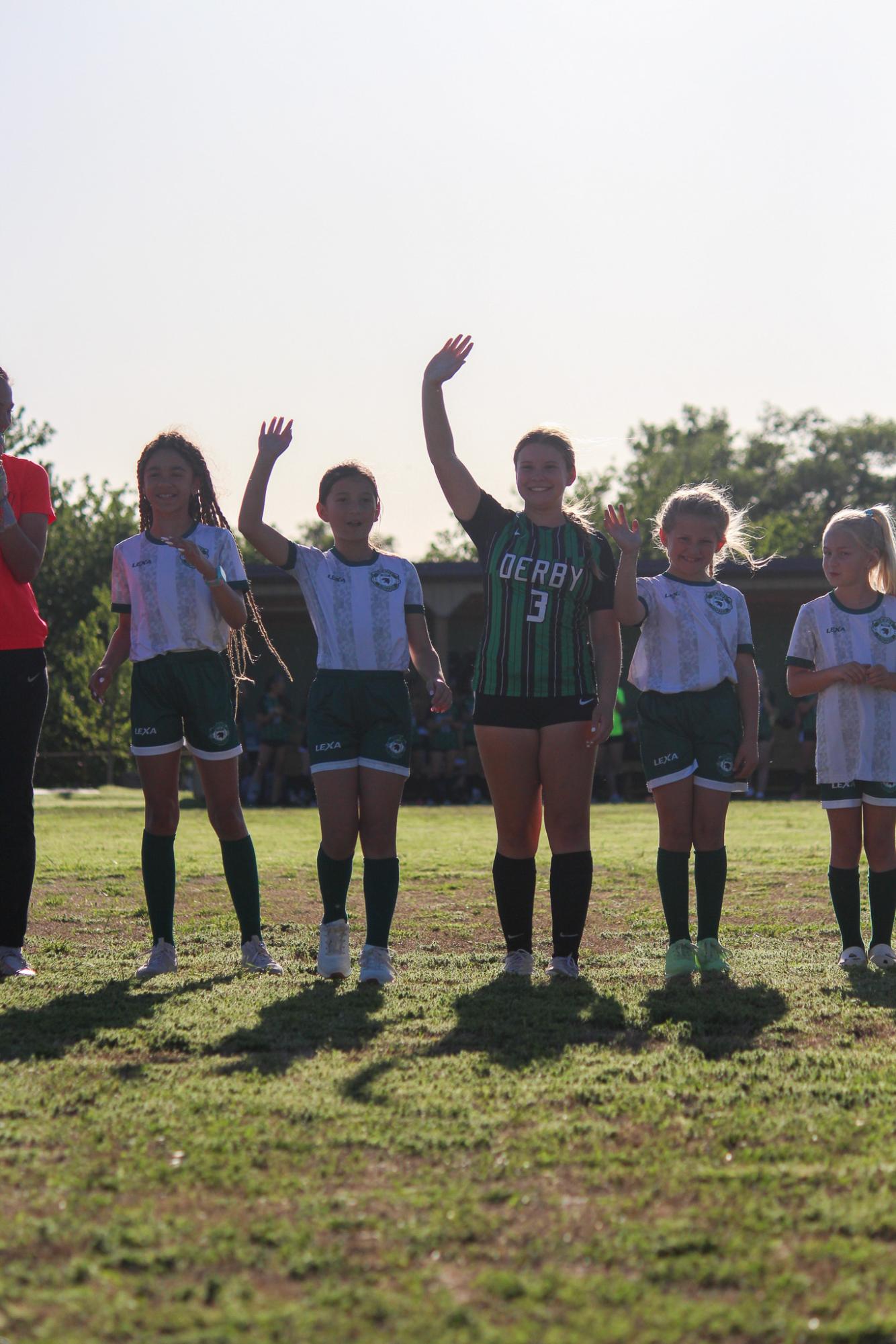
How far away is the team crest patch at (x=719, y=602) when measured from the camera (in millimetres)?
5797

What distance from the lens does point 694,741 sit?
567 centimetres

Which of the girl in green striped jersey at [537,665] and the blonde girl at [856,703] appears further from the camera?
the blonde girl at [856,703]

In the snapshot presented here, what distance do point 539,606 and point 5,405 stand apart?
2124 millimetres

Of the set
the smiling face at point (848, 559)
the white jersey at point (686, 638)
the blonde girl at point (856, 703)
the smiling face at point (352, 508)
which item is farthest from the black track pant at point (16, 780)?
the smiling face at point (848, 559)

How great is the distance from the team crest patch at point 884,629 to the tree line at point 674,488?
2445 centimetres

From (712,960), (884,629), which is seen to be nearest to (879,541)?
(884,629)

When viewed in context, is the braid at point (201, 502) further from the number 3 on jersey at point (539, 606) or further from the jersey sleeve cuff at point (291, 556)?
the number 3 on jersey at point (539, 606)

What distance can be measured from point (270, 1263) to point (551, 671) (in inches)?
127

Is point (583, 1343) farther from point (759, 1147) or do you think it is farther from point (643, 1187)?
point (759, 1147)

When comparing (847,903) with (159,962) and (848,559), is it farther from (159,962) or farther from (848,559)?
(159,962)

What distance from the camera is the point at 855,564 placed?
6.07 meters

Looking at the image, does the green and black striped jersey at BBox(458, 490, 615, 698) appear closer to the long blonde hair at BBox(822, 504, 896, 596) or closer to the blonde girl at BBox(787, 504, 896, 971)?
the blonde girl at BBox(787, 504, 896, 971)

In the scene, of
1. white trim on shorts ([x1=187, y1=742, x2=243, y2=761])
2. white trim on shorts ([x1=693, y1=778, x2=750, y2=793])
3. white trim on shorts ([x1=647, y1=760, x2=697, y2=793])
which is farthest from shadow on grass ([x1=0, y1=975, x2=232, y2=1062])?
white trim on shorts ([x1=693, y1=778, x2=750, y2=793])

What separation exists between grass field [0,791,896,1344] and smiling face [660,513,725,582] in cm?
157
